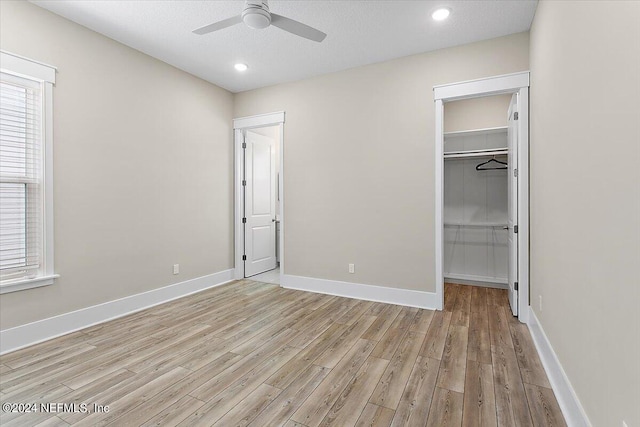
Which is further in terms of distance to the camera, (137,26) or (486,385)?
(137,26)

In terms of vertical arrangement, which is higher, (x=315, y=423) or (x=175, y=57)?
(x=175, y=57)

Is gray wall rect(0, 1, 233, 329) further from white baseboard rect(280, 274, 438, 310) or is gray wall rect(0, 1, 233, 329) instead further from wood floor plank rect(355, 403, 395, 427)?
wood floor plank rect(355, 403, 395, 427)

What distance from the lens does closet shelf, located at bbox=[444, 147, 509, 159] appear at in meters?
4.16

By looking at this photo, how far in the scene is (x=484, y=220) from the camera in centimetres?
459

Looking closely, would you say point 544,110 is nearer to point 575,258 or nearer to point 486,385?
point 575,258

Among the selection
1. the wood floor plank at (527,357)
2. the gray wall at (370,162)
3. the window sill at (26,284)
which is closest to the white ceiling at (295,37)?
the gray wall at (370,162)

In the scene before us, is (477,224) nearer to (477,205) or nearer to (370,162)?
(477,205)

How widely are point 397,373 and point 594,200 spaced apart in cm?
162

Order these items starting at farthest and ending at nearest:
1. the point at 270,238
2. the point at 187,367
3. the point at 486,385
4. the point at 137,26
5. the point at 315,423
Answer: the point at 270,238, the point at 137,26, the point at 187,367, the point at 486,385, the point at 315,423

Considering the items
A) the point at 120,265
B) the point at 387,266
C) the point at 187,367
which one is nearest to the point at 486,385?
the point at 387,266

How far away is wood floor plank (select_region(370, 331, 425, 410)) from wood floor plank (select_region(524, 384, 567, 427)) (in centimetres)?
73

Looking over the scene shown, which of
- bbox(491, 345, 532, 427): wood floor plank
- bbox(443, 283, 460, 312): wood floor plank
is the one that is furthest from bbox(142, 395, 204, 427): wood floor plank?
bbox(443, 283, 460, 312): wood floor plank

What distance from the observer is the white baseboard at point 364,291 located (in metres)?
3.60

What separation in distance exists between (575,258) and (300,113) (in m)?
3.55
